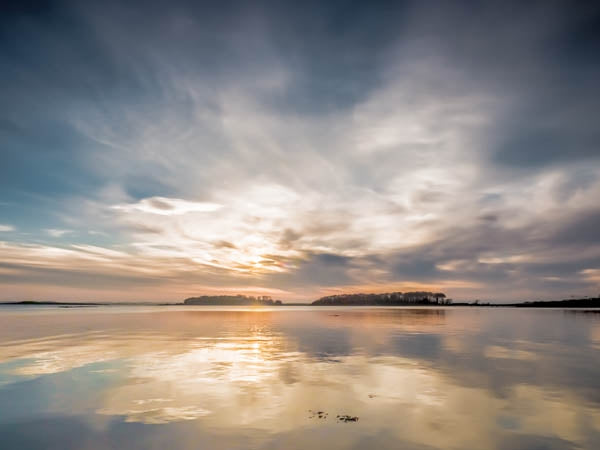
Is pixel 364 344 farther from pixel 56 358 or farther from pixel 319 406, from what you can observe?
pixel 56 358

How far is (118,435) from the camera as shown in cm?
1208

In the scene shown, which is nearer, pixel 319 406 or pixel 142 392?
pixel 319 406

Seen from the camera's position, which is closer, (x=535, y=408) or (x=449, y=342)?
(x=535, y=408)

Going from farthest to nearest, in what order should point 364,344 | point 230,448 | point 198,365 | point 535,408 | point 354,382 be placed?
point 364,344 < point 198,365 < point 354,382 < point 535,408 < point 230,448

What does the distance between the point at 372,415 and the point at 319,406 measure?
2.18 m

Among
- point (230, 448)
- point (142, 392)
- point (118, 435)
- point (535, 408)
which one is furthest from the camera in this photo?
point (142, 392)

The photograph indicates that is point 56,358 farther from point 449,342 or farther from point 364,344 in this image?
point 449,342

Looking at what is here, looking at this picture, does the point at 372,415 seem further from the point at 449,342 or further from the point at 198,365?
the point at 449,342

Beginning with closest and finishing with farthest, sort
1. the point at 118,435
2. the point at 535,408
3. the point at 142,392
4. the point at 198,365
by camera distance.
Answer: the point at 118,435 → the point at 535,408 → the point at 142,392 → the point at 198,365

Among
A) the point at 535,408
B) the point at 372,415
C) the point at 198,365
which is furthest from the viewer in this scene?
the point at 198,365

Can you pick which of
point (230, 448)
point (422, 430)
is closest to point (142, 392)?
point (230, 448)

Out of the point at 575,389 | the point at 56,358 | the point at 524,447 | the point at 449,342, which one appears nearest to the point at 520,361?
the point at 575,389

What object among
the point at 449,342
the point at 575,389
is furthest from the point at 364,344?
the point at 575,389

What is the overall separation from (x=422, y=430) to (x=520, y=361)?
16.8 m
